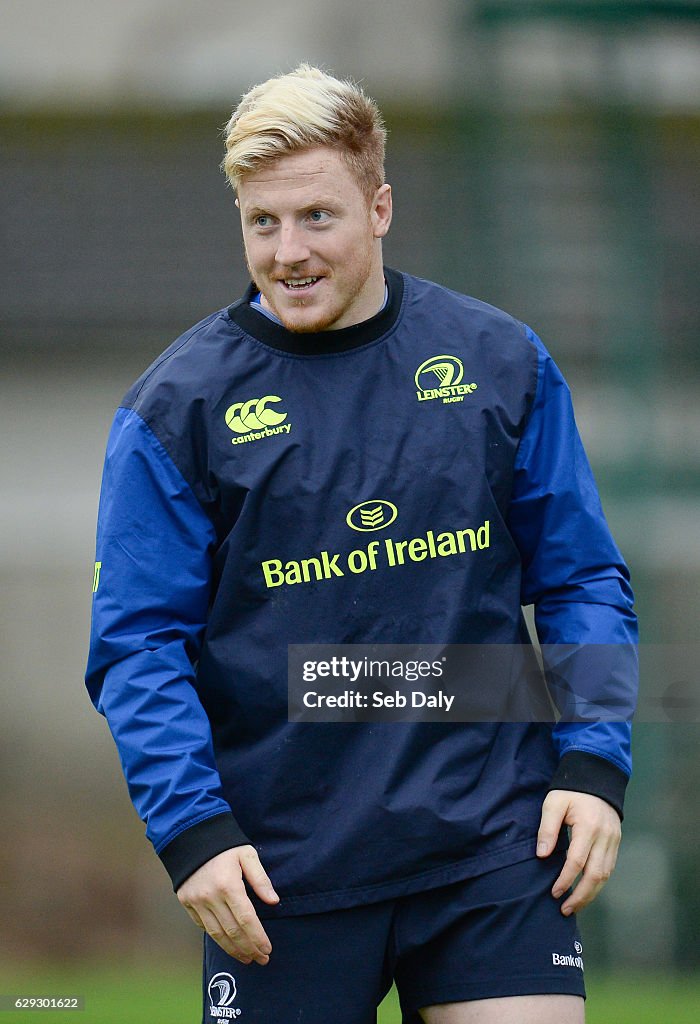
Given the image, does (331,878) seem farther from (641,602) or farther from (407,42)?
(407,42)

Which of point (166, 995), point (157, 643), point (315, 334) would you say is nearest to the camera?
point (157, 643)

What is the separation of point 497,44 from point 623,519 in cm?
159

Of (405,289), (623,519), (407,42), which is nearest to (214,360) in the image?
(405,289)

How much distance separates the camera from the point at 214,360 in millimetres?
2051

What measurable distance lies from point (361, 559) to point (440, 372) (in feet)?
0.99

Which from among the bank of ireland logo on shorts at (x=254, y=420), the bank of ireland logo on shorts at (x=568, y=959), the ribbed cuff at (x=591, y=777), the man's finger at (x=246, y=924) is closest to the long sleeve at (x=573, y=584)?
the ribbed cuff at (x=591, y=777)

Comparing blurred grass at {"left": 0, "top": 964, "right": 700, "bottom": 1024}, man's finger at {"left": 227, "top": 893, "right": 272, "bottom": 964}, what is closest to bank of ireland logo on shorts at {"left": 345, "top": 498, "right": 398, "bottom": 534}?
man's finger at {"left": 227, "top": 893, "right": 272, "bottom": 964}

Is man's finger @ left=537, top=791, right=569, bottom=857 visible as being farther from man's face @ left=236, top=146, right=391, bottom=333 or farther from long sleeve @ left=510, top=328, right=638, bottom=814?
man's face @ left=236, top=146, right=391, bottom=333

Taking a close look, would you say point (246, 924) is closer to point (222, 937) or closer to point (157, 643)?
point (222, 937)

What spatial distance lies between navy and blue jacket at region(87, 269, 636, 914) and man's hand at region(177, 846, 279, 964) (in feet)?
0.22

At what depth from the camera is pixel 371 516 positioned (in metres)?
1.99

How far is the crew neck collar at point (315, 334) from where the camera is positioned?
2.05m

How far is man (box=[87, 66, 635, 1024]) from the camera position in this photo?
1.93 meters

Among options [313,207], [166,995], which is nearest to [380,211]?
[313,207]
